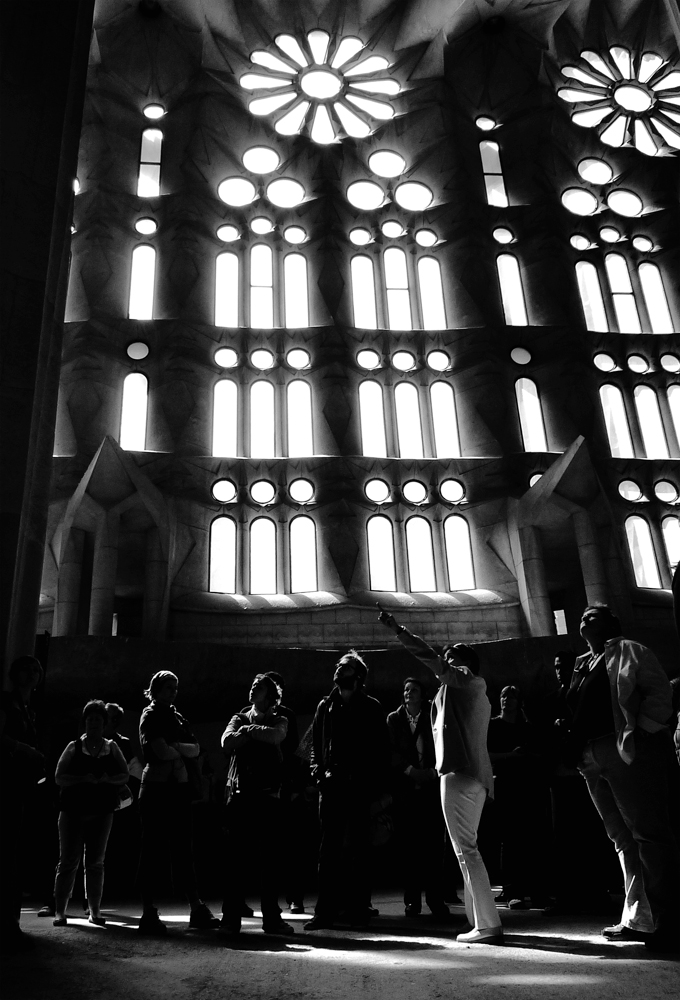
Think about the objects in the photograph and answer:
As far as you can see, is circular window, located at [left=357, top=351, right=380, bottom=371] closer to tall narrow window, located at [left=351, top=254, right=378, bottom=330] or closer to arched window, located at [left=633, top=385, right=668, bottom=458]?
tall narrow window, located at [left=351, top=254, right=378, bottom=330]

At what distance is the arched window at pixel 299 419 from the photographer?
73.2 feet

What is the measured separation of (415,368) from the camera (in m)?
23.3

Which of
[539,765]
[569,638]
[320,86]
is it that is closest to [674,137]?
[320,86]

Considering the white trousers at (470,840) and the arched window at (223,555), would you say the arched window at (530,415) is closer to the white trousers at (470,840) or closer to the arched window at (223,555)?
the arched window at (223,555)

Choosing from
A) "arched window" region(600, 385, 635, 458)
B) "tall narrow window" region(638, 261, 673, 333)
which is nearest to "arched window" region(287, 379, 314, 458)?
"arched window" region(600, 385, 635, 458)

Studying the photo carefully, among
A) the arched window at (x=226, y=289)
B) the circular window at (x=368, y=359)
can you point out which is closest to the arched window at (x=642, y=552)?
the circular window at (x=368, y=359)

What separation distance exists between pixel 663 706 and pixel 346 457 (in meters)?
17.5

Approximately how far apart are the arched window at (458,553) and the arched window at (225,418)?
233 inches

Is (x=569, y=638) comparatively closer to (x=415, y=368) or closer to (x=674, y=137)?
(x=415, y=368)

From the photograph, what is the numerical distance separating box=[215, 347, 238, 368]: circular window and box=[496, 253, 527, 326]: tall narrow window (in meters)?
7.79

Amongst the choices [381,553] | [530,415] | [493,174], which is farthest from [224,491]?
[493,174]

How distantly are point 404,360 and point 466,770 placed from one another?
19.5m

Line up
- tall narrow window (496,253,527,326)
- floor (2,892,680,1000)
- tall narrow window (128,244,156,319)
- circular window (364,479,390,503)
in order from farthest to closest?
1. tall narrow window (496,253,527,326)
2. tall narrow window (128,244,156,319)
3. circular window (364,479,390,503)
4. floor (2,892,680,1000)

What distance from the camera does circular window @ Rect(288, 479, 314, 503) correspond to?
2142cm
